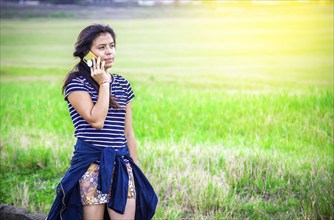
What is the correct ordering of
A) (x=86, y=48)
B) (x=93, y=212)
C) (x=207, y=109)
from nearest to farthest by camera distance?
(x=93, y=212) < (x=86, y=48) < (x=207, y=109)

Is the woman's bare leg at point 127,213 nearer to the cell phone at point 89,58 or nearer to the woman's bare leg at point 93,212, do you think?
the woman's bare leg at point 93,212

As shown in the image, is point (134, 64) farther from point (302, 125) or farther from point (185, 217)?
point (185, 217)

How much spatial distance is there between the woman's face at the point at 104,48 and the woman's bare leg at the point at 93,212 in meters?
0.60

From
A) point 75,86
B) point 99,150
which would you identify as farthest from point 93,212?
point 75,86

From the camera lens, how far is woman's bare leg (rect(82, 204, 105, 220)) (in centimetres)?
235

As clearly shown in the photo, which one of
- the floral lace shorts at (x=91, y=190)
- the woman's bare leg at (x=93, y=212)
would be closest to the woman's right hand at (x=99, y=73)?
the floral lace shorts at (x=91, y=190)

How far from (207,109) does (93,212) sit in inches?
158

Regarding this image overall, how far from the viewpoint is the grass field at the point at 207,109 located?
4020 mm

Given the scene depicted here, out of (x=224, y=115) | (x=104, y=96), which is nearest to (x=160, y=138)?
(x=224, y=115)

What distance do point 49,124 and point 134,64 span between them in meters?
1.72

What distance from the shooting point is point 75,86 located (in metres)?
2.38

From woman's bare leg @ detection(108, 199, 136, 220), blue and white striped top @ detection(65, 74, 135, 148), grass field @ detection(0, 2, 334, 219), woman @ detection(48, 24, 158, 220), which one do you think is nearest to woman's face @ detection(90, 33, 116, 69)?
woman @ detection(48, 24, 158, 220)

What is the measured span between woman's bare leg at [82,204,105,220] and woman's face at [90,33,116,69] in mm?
598

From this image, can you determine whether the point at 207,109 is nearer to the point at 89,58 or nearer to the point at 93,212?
the point at 89,58
